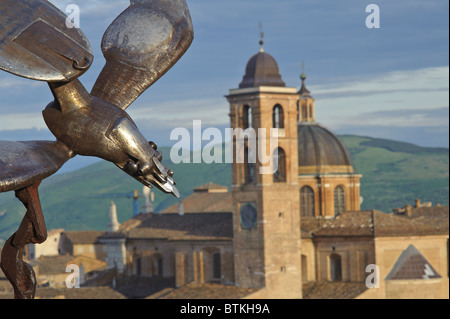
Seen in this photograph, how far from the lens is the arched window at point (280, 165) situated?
5931cm

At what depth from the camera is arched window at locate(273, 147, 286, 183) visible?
59.3 metres

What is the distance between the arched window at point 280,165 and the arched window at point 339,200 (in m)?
6.31

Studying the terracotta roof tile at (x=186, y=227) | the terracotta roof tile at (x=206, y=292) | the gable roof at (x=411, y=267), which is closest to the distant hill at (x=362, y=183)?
the terracotta roof tile at (x=186, y=227)

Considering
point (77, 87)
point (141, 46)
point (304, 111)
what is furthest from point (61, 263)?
point (77, 87)

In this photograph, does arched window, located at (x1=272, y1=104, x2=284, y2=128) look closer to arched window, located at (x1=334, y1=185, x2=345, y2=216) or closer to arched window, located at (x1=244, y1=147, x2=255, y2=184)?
arched window, located at (x1=244, y1=147, x2=255, y2=184)

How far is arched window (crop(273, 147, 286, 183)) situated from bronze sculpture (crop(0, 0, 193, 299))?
175 ft

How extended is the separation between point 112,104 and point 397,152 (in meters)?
180

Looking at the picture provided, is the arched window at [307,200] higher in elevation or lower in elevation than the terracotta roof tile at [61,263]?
higher

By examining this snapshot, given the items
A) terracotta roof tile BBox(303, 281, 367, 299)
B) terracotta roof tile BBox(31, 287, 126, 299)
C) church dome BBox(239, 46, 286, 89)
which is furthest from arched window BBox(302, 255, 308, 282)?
terracotta roof tile BBox(31, 287, 126, 299)

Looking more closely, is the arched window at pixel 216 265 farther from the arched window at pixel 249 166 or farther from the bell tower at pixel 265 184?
the arched window at pixel 249 166

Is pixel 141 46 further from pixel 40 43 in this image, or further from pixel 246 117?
pixel 246 117

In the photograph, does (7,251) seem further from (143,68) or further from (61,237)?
(61,237)
